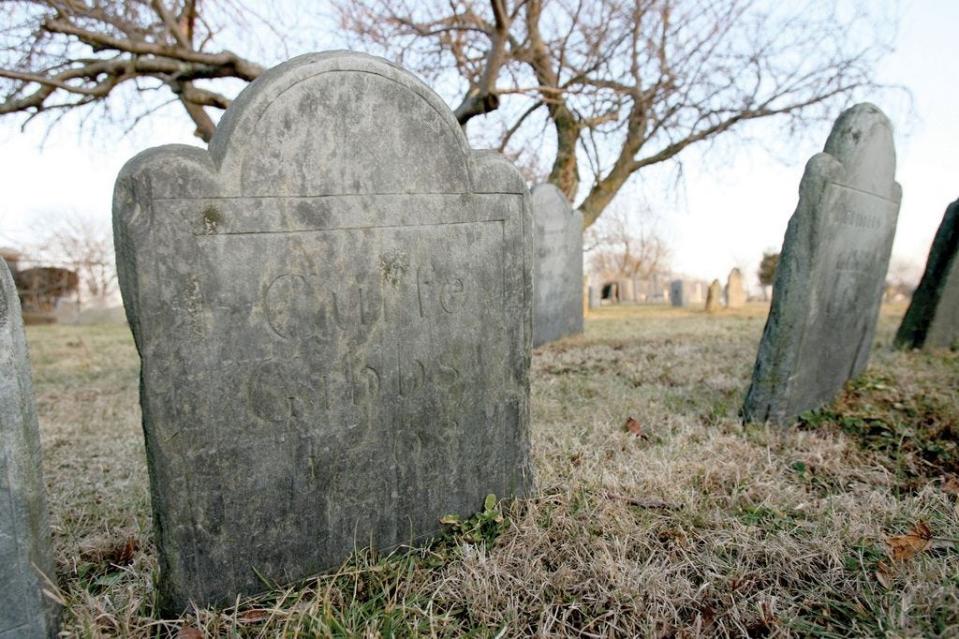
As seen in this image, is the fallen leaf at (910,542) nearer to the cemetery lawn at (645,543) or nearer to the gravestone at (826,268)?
the cemetery lawn at (645,543)

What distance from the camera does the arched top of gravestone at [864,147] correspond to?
3.57m

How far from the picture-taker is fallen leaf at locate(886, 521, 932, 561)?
1966 mm

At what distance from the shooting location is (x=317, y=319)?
1963 millimetres

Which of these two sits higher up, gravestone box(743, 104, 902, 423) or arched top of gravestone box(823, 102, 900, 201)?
arched top of gravestone box(823, 102, 900, 201)

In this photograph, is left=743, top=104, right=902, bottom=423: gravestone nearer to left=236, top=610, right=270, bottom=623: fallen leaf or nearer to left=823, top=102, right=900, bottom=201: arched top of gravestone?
left=823, top=102, right=900, bottom=201: arched top of gravestone

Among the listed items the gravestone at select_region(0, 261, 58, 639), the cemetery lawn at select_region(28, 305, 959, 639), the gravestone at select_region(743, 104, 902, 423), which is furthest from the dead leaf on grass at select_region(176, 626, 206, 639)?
the gravestone at select_region(743, 104, 902, 423)

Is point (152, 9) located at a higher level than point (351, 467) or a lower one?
higher

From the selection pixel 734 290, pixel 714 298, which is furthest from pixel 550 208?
pixel 734 290

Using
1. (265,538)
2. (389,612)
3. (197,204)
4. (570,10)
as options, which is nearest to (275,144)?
(197,204)

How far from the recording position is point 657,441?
333 cm

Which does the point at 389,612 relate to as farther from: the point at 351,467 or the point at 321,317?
the point at 321,317

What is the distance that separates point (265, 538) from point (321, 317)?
747 millimetres

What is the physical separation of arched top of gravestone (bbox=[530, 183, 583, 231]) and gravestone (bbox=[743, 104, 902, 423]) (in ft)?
13.0

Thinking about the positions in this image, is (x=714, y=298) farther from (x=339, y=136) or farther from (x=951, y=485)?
(x=339, y=136)
